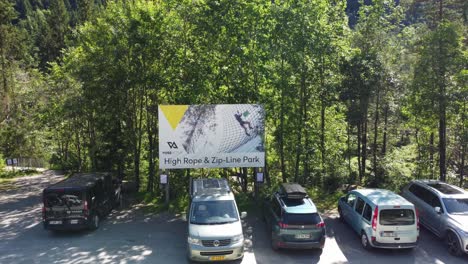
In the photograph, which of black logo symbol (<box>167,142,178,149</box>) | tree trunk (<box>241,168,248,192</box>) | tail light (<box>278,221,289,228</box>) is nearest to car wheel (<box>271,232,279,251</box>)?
tail light (<box>278,221,289,228</box>)

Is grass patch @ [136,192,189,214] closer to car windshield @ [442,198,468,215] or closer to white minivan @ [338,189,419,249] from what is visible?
white minivan @ [338,189,419,249]

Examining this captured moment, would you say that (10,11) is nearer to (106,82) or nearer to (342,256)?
(106,82)

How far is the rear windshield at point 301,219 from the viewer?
12094 millimetres

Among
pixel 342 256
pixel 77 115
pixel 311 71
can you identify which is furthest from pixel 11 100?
pixel 342 256

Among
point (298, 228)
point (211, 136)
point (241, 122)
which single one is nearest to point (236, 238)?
point (298, 228)

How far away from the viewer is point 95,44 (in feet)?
69.6

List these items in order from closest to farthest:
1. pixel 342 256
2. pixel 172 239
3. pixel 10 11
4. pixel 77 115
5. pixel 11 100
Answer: pixel 342 256 → pixel 172 239 → pixel 77 115 → pixel 11 100 → pixel 10 11

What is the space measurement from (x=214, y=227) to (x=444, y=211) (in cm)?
806

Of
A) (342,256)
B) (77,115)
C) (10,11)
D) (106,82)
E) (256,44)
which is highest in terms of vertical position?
(10,11)

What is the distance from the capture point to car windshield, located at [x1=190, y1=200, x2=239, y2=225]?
479 inches

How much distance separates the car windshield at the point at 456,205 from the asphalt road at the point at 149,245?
132cm

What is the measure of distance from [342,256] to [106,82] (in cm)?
1428

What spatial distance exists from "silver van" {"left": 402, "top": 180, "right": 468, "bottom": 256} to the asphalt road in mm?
441

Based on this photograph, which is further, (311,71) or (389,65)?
(389,65)
